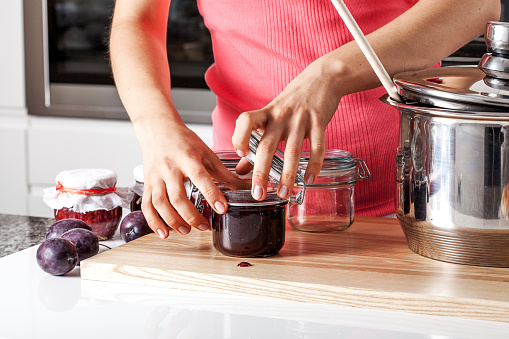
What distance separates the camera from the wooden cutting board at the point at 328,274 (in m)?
0.74

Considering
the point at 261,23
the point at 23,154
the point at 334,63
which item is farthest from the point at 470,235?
the point at 23,154

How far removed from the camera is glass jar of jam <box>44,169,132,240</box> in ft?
3.28

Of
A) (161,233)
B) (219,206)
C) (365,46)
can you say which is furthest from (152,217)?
(365,46)

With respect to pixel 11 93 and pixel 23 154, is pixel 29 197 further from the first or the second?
pixel 11 93

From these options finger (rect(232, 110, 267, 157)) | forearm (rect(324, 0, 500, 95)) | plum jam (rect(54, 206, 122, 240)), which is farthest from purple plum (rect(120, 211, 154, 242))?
forearm (rect(324, 0, 500, 95))

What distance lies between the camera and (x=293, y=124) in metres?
0.86

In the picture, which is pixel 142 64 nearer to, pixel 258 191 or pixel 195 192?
pixel 195 192

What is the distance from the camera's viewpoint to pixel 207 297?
80cm

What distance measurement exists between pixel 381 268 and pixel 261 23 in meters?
0.51

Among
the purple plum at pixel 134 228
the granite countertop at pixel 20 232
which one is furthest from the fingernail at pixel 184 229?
the granite countertop at pixel 20 232

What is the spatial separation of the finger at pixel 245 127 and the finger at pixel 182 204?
103 millimetres

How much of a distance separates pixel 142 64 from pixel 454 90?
52cm

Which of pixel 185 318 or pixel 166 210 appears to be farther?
pixel 166 210

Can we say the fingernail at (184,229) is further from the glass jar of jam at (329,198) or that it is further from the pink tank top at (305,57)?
the pink tank top at (305,57)
